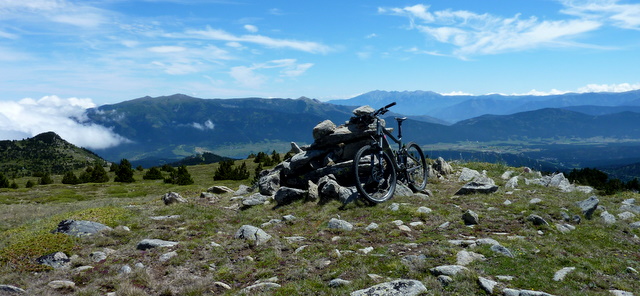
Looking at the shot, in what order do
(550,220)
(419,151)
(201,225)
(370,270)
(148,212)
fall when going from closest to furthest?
1. (370,270)
2. (550,220)
3. (201,225)
4. (148,212)
5. (419,151)

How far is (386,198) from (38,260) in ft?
40.6

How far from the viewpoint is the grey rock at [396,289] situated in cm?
631

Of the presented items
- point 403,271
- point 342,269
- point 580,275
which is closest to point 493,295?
point 403,271

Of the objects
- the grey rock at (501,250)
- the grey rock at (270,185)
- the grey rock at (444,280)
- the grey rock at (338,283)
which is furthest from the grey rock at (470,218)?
the grey rock at (270,185)

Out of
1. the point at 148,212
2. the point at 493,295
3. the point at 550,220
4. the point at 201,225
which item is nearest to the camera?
the point at 493,295

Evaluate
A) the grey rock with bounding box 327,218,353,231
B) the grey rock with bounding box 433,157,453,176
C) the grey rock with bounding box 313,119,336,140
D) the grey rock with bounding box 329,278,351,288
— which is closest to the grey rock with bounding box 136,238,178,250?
the grey rock with bounding box 327,218,353,231

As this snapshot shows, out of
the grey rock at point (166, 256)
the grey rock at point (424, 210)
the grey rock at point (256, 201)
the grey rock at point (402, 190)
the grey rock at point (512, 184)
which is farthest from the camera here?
the grey rock at point (512, 184)

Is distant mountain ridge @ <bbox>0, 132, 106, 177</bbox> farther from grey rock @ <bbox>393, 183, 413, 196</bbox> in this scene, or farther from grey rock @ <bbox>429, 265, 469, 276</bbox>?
grey rock @ <bbox>429, 265, 469, 276</bbox>

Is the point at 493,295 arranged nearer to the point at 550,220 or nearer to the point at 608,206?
the point at 550,220

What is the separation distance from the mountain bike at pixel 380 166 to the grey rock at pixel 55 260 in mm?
10038

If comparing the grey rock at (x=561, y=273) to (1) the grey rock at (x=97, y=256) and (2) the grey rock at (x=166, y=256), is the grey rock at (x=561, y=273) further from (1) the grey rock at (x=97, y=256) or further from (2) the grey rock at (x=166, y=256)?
(1) the grey rock at (x=97, y=256)

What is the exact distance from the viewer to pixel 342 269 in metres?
7.89

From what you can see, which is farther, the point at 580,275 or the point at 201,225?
the point at 201,225

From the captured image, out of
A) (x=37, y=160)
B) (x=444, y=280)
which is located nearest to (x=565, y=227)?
(x=444, y=280)
